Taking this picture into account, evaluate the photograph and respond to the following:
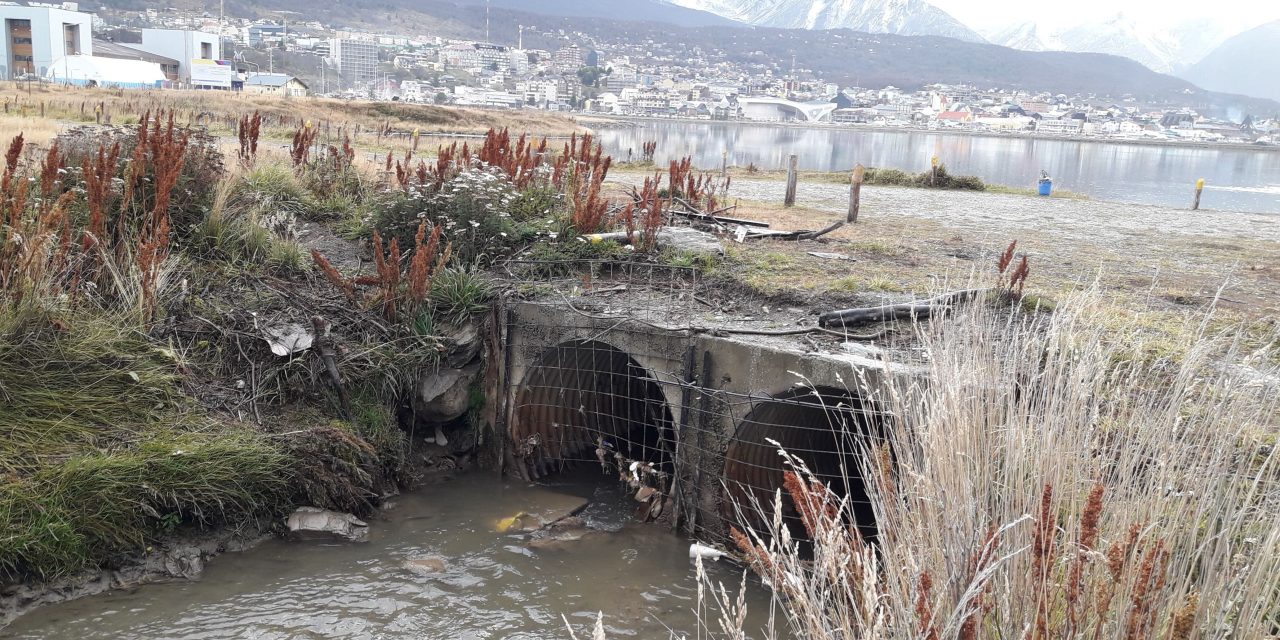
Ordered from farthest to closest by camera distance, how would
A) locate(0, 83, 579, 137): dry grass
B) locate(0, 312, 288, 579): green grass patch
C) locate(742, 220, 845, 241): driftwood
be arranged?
1. locate(0, 83, 579, 137): dry grass
2. locate(742, 220, 845, 241): driftwood
3. locate(0, 312, 288, 579): green grass patch

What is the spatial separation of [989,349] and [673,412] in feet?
12.1

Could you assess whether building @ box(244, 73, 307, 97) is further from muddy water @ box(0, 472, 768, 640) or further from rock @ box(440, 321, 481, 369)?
muddy water @ box(0, 472, 768, 640)

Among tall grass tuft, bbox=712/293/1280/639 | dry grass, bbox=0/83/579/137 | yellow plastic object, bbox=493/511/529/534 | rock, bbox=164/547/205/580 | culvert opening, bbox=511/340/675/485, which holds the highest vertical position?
dry grass, bbox=0/83/579/137

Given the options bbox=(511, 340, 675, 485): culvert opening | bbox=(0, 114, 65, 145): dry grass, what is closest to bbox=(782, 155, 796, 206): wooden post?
bbox=(511, 340, 675, 485): culvert opening

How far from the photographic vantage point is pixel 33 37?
239 feet

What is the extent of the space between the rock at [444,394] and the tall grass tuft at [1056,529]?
17.8 ft

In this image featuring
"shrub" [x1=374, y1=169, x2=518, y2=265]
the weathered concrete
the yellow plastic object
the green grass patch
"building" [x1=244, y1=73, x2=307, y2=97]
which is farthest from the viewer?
"building" [x1=244, y1=73, x2=307, y2=97]

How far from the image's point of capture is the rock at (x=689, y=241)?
33.1 feet

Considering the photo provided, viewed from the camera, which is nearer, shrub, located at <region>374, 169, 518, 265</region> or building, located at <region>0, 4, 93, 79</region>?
shrub, located at <region>374, 169, 518, 265</region>

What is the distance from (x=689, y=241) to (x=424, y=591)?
5.30 meters

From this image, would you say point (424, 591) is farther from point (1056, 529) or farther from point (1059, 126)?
point (1059, 126)

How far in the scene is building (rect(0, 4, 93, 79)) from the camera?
72500 mm

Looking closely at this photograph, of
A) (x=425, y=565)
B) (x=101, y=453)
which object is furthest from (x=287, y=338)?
(x=425, y=565)

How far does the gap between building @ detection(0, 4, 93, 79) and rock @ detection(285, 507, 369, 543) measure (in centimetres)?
8026
